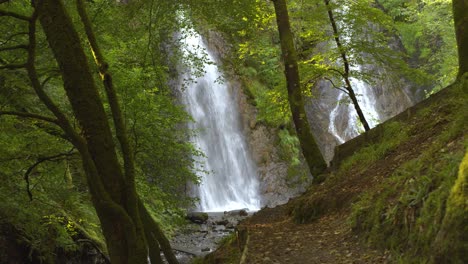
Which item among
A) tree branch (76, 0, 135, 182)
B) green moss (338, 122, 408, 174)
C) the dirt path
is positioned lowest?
the dirt path

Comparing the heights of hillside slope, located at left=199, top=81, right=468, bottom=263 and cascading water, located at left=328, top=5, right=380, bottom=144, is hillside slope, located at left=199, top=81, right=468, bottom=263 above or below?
below

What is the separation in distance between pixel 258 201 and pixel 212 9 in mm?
13162

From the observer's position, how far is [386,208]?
4.95m

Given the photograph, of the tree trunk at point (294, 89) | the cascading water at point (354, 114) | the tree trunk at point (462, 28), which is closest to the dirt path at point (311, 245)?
the tree trunk at point (294, 89)

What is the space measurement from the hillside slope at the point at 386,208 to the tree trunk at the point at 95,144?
2.03 meters

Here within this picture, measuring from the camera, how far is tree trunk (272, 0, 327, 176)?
1036cm

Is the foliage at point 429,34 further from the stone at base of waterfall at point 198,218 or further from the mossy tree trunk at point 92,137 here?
the mossy tree trunk at point 92,137

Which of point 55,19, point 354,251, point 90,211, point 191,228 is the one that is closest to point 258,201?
point 191,228

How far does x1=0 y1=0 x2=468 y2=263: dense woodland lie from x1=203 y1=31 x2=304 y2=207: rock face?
6.54 metres

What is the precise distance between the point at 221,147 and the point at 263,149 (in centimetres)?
224

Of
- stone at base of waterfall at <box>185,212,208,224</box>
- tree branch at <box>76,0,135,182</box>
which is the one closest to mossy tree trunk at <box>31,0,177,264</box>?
tree branch at <box>76,0,135,182</box>

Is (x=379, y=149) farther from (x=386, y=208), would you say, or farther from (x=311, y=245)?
(x=386, y=208)

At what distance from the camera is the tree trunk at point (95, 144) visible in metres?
4.32

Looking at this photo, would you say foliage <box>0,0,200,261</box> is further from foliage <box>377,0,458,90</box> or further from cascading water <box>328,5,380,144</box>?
foliage <box>377,0,458,90</box>
